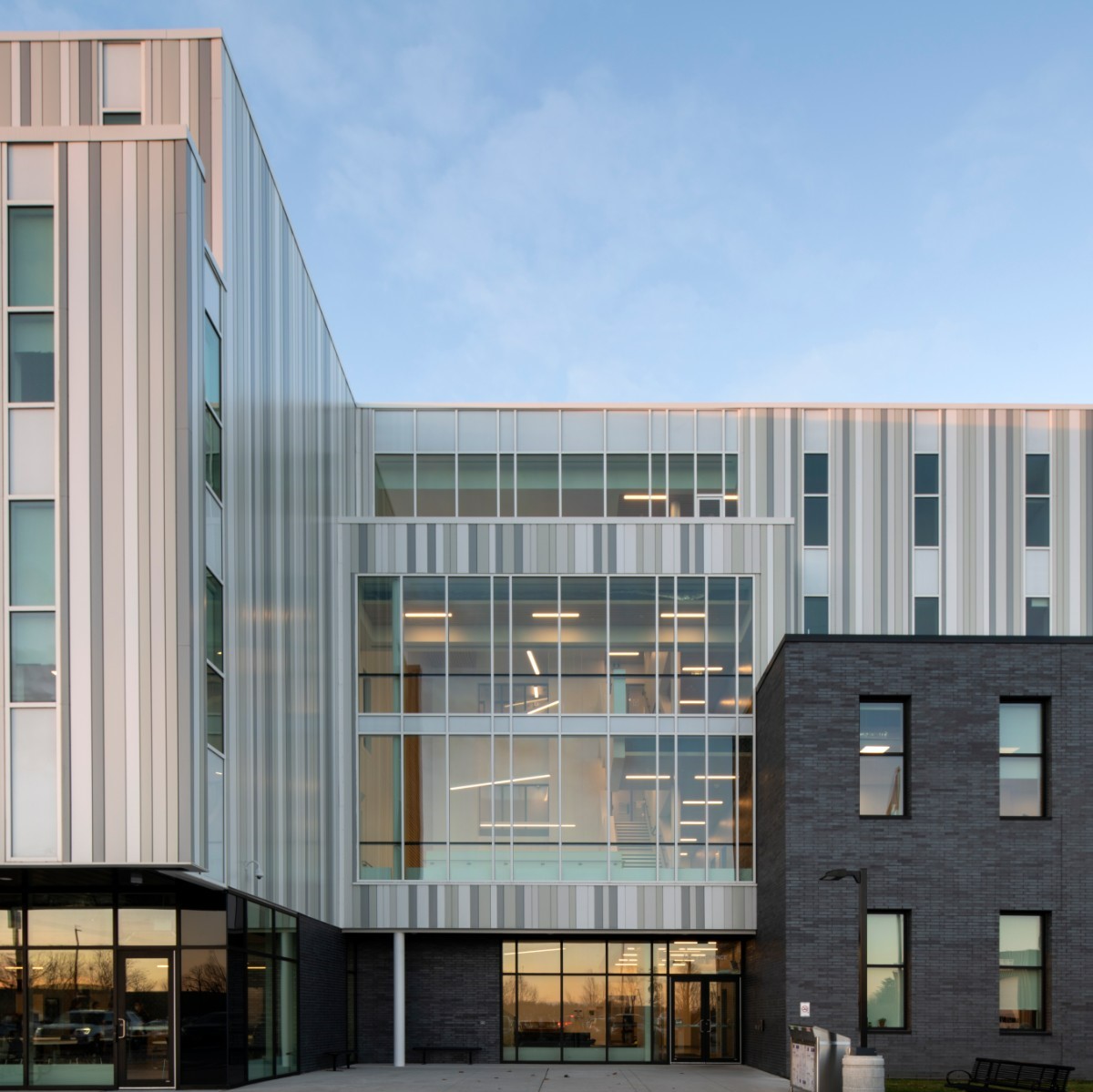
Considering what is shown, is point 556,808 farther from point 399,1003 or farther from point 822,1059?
point 822,1059

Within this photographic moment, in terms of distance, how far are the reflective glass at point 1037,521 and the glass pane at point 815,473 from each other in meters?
5.26

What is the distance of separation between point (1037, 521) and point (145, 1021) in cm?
2475

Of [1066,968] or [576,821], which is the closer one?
[1066,968]

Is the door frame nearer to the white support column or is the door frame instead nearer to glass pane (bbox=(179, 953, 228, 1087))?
the white support column

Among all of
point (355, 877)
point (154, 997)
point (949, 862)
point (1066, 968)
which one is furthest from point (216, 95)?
point (1066, 968)

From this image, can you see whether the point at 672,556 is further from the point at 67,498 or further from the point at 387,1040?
A: the point at 67,498

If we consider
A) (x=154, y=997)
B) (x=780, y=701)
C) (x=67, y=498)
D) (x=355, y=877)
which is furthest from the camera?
(x=355, y=877)

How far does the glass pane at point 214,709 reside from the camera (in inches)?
713

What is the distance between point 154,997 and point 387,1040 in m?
11.1

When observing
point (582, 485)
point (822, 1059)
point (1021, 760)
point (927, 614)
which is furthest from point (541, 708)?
point (822, 1059)

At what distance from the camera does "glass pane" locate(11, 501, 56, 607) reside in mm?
17141

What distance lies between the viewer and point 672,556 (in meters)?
30.2

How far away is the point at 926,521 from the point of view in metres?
33.9

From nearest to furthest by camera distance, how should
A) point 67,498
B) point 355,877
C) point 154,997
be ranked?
1. point 67,498
2. point 154,997
3. point 355,877
